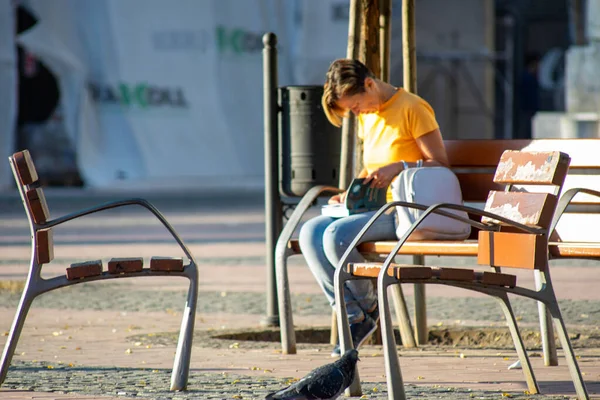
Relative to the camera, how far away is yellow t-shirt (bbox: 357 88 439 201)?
19.2ft

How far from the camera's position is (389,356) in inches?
177

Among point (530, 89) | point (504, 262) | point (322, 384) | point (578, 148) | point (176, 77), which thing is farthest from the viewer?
point (530, 89)

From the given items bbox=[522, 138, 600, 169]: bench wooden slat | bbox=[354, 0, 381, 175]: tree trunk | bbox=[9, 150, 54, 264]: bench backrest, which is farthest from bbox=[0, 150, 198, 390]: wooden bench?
bbox=[354, 0, 381, 175]: tree trunk

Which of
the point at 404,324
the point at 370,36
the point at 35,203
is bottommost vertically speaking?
the point at 404,324

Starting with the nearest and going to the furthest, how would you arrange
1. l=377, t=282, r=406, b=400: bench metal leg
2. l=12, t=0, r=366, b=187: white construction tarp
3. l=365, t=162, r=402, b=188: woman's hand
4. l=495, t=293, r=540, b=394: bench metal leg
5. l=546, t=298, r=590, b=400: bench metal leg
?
l=377, t=282, r=406, b=400: bench metal leg < l=546, t=298, r=590, b=400: bench metal leg < l=495, t=293, r=540, b=394: bench metal leg < l=365, t=162, r=402, b=188: woman's hand < l=12, t=0, r=366, b=187: white construction tarp

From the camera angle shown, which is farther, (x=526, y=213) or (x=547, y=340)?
(x=547, y=340)

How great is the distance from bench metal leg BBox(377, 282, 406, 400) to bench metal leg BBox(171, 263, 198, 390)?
2.81ft

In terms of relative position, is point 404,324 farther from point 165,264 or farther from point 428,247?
point 165,264

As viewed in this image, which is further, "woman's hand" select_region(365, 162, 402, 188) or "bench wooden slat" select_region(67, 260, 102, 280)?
"woman's hand" select_region(365, 162, 402, 188)

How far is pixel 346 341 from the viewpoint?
4.87m

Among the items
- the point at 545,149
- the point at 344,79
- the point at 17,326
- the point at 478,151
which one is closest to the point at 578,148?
the point at 545,149

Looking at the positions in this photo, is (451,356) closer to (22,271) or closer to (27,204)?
(27,204)

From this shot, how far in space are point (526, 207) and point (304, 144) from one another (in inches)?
97.5

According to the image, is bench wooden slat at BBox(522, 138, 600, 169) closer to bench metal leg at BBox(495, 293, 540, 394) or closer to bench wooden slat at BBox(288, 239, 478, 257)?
bench wooden slat at BBox(288, 239, 478, 257)
